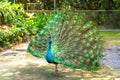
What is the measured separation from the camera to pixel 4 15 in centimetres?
1223

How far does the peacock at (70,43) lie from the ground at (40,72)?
0.95 feet

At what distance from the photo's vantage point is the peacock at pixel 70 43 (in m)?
6.73

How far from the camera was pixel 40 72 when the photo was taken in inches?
286

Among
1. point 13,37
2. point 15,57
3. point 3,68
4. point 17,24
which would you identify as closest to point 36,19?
point 17,24

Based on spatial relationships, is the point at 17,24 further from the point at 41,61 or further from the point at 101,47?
the point at 101,47

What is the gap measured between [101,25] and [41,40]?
10739 millimetres

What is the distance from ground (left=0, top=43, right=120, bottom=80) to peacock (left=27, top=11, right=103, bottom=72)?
289mm

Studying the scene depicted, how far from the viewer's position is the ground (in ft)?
22.5

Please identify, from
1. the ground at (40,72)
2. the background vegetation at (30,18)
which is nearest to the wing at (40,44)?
the ground at (40,72)

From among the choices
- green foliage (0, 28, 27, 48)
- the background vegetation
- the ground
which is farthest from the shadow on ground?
green foliage (0, 28, 27, 48)

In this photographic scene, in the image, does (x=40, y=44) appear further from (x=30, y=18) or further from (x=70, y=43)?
(x=30, y=18)

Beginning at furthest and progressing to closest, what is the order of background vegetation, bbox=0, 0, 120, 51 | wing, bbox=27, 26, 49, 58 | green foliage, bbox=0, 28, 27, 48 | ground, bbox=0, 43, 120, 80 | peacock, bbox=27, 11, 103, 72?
background vegetation, bbox=0, 0, 120, 51 → green foliage, bbox=0, 28, 27, 48 → wing, bbox=27, 26, 49, 58 → ground, bbox=0, 43, 120, 80 → peacock, bbox=27, 11, 103, 72

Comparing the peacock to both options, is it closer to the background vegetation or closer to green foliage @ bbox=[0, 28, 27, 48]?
the background vegetation

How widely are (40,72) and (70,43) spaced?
963mm
